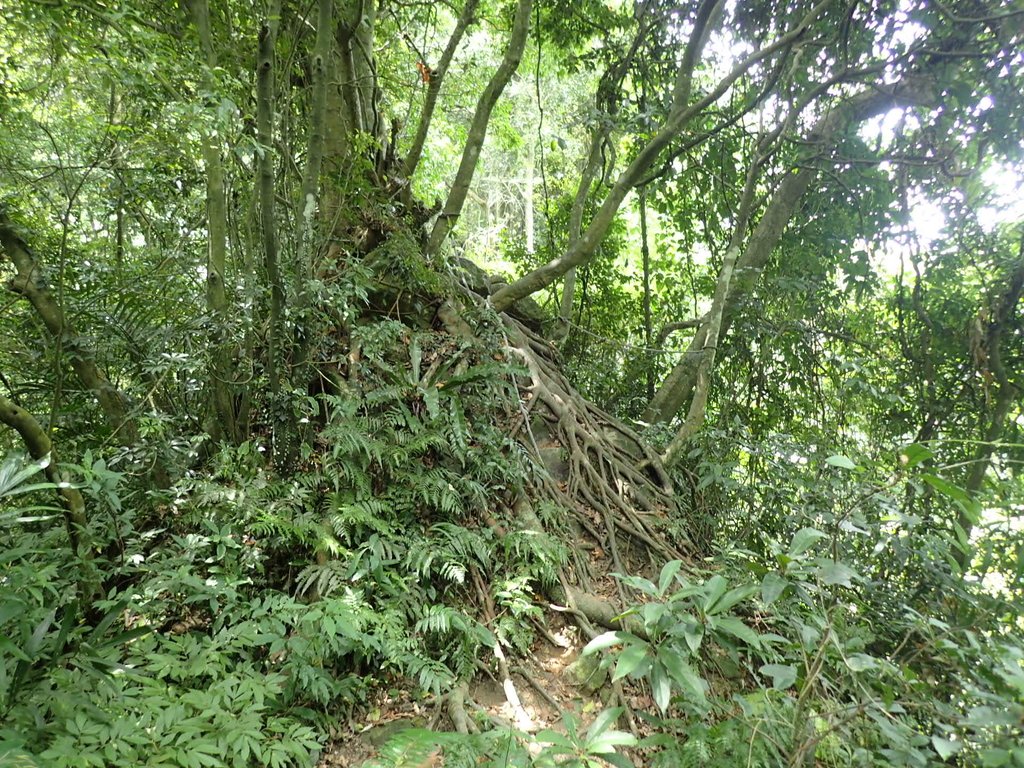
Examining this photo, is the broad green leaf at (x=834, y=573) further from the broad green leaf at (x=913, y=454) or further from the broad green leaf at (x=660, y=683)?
the broad green leaf at (x=660, y=683)

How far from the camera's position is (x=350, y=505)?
3549 mm

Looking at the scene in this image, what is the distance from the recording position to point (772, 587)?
6.48 feet

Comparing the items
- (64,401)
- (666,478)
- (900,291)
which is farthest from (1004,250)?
(64,401)

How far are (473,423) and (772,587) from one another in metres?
2.85

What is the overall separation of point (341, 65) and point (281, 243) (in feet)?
6.27

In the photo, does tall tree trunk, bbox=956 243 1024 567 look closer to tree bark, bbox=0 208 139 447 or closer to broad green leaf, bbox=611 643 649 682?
broad green leaf, bbox=611 643 649 682

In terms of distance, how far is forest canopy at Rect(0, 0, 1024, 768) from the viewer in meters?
2.29

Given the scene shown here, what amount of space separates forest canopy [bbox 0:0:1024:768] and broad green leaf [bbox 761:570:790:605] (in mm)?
A: 21

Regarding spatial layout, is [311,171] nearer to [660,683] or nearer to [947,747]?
[660,683]

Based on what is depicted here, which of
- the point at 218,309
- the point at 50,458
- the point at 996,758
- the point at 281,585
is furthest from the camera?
the point at 218,309

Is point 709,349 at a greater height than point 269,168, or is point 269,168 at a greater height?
point 269,168

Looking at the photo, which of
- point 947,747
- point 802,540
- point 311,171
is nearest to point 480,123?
point 311,171

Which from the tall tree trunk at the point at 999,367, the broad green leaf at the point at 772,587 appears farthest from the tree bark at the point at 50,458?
the tall tree trunk at the point at 999,367

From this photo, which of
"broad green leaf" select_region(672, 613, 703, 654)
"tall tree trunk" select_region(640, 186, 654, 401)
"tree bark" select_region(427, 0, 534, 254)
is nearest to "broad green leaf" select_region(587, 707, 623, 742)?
"broad green leaf" select_region(672, 613, 703, 654)
